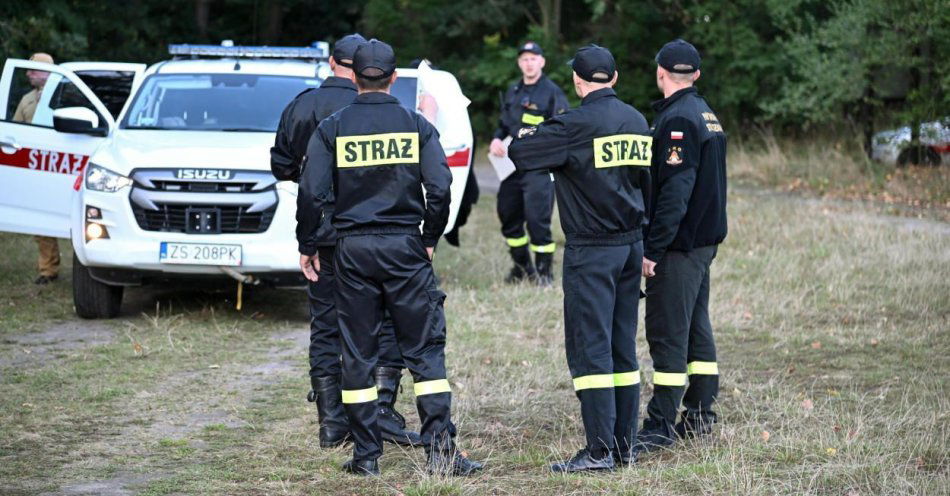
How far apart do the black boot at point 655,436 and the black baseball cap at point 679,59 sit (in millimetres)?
1752

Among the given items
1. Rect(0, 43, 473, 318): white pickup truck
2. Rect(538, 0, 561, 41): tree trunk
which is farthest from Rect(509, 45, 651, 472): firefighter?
Rect(538, 0, 561, 41): tree trunk

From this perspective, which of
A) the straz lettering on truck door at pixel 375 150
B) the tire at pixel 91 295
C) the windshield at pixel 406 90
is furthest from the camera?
the windshield at pixel 406 90

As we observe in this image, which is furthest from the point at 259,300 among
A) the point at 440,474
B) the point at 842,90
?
the point at 842,90

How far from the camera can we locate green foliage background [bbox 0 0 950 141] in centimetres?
1995

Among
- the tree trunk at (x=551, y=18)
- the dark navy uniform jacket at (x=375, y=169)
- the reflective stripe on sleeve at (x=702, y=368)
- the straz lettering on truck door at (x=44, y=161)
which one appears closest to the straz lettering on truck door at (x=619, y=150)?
the dark navy uniform jacket at (x=375, y=169)

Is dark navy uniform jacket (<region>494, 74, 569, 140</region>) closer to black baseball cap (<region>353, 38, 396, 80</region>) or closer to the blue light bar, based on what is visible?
the blue light bar

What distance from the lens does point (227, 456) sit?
6.19 metres

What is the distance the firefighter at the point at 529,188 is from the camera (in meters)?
11.3

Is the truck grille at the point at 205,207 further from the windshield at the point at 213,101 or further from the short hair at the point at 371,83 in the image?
the short hair at the point at 371,83

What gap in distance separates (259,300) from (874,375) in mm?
5236

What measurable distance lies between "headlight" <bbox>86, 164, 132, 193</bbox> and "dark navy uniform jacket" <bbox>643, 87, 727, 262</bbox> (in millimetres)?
4462

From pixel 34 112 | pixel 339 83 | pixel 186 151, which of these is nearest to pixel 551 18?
pixel 34 112

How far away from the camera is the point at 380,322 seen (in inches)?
230

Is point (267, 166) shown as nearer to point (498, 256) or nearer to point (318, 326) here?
point (318, 326)
